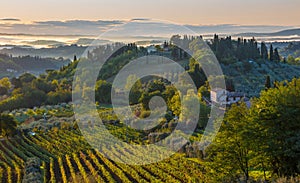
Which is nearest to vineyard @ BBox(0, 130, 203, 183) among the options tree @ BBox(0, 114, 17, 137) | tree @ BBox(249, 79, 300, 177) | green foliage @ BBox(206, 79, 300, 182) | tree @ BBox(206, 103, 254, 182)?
tree @ BBox(0, 114, 17, 137)

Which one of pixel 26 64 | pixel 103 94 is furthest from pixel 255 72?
pixel 26 64

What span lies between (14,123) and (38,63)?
105 m

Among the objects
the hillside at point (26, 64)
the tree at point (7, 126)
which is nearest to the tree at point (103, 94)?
the tree at point (7, 126)

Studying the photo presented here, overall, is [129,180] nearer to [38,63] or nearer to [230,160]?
[230,160]

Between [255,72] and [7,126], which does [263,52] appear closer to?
[255,72]

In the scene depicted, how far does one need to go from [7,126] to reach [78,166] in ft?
39.1

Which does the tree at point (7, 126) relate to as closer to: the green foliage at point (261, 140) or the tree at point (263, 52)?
the green foliage at point (261, 140)

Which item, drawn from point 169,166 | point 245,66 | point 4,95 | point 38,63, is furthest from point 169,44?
point 169,166

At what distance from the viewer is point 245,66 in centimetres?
7369

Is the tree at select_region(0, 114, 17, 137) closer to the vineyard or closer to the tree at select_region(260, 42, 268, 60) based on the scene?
the vineyard

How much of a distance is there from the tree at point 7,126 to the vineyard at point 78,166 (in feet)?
6.40

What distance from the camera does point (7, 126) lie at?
31.8 metres

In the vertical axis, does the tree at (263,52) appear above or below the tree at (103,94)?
above

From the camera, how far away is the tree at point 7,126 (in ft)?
103
